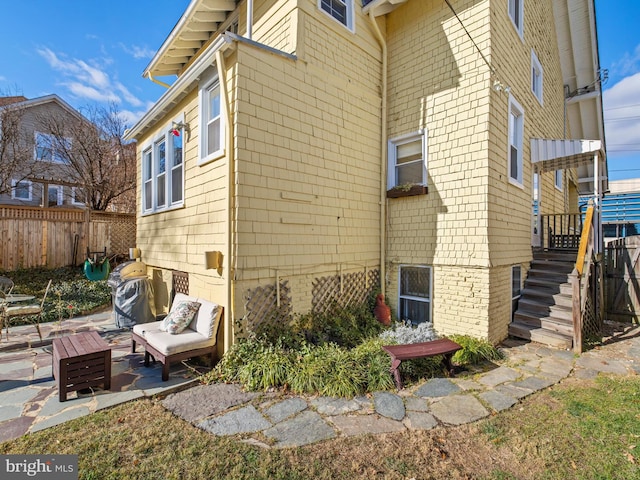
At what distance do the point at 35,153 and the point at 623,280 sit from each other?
25.1 metres

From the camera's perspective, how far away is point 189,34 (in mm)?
8969

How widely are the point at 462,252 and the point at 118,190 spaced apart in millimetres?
16742

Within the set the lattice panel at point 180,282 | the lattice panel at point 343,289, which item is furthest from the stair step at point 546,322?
the lattice panel at point 180,282

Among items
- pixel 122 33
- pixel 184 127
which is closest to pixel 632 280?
pixel 184 127

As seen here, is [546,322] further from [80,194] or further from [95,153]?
[80,194]

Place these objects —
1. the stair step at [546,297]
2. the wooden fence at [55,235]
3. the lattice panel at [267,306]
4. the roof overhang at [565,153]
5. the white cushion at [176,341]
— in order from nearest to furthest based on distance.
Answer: the white cushion at [176,341] → the lattice panel at [267,306] → the stair step at [546,297] → the roof overhang at [565,153] → the wooden fence at [55,235]

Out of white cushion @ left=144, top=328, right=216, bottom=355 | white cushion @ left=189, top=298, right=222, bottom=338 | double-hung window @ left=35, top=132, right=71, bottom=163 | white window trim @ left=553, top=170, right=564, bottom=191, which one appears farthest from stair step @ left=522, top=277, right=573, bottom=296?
double-hung window @ left=35, top=132, right=71, bottom=163

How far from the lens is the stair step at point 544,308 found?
644 cm

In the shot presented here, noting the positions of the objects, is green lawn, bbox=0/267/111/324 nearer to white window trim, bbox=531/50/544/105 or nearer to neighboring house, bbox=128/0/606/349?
neighboring house, bbox=128/0/606/349

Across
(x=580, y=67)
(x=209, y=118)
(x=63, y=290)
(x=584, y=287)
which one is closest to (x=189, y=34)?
(x=209, y=118)

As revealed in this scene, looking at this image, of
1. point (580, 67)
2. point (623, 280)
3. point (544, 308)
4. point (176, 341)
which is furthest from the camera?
point (580, 67)

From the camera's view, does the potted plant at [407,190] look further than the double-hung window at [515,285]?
No

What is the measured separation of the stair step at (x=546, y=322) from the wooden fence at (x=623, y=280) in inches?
135

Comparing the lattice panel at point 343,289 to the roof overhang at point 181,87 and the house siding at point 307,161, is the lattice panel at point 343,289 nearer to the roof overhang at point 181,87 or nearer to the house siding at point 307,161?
the house siding at point 307,161
